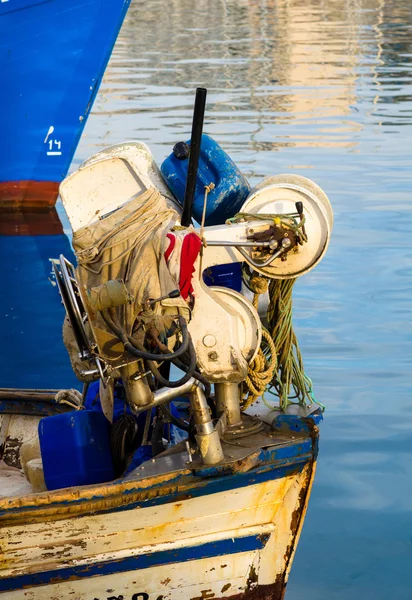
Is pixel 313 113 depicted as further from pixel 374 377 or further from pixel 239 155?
pixel 374 377

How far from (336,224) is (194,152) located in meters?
6.95

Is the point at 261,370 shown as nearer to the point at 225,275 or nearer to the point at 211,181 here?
the point at 225,275

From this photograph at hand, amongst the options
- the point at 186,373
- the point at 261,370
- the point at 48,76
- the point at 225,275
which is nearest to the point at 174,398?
the point at 186,373

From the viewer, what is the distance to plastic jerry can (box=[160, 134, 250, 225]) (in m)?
4.41

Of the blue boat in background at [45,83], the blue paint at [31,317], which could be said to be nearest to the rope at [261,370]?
the blue paint at [31,317]

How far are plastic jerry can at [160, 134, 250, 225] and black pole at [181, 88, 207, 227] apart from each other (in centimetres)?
21

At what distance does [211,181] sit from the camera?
4.45 metres

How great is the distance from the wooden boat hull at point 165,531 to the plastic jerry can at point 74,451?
0.28 metres

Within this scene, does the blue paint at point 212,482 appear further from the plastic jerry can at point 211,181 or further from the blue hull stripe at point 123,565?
the plastic jerry can at point 211,181

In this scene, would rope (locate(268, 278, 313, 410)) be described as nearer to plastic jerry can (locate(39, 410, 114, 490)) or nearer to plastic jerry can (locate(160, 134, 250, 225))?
plastic jerry can (locate(160, 134, 250, 225))

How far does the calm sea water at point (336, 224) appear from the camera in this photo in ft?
17.9

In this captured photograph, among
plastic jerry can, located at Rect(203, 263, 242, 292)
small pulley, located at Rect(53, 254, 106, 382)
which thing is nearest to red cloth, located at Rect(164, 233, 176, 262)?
small pulley, located at Rect(53, 254, 106, 382)

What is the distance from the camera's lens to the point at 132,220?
3990mm

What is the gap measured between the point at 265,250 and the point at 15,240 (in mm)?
7857
